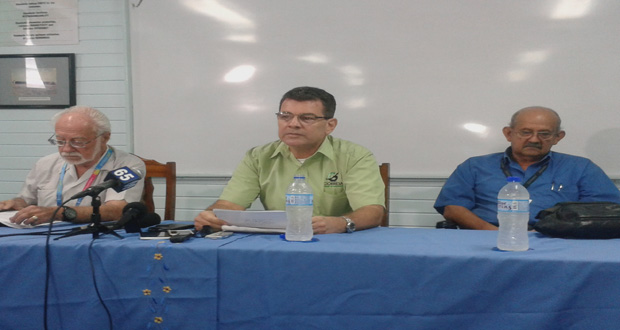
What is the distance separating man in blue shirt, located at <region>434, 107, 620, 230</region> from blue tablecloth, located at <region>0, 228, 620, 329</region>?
1.04 m

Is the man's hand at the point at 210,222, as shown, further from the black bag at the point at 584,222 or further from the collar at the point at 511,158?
the collar at the point at 511,158

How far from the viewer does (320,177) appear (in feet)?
7.37

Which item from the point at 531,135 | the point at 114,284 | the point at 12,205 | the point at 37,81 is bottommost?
the point at 114,284

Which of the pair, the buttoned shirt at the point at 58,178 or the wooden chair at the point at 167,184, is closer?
the buttoned shirt at the point at 58,178

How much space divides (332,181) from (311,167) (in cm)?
12

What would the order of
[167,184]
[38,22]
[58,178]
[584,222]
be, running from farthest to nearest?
[38,22]
[167,184]
[58,178]
[584,222]

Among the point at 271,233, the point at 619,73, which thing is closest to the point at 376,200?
the point at 271,233

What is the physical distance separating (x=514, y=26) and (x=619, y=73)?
→ 65cm

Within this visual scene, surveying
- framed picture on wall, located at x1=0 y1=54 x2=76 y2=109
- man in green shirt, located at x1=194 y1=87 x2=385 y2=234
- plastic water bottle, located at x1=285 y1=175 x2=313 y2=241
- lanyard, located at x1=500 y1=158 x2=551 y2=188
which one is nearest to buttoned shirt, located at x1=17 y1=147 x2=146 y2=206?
man in green shirt, located at x1=194 y1=87 x2=385 y2=234

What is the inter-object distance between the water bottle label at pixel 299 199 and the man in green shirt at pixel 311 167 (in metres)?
0.49

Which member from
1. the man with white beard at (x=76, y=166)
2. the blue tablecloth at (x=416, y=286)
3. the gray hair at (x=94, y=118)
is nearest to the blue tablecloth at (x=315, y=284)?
the blue tablecloth at (x=416, y=286)

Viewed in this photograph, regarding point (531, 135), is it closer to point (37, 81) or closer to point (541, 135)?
point (541, 135)

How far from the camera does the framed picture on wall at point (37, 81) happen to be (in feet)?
11.4

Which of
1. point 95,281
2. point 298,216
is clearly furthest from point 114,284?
point 298,216
